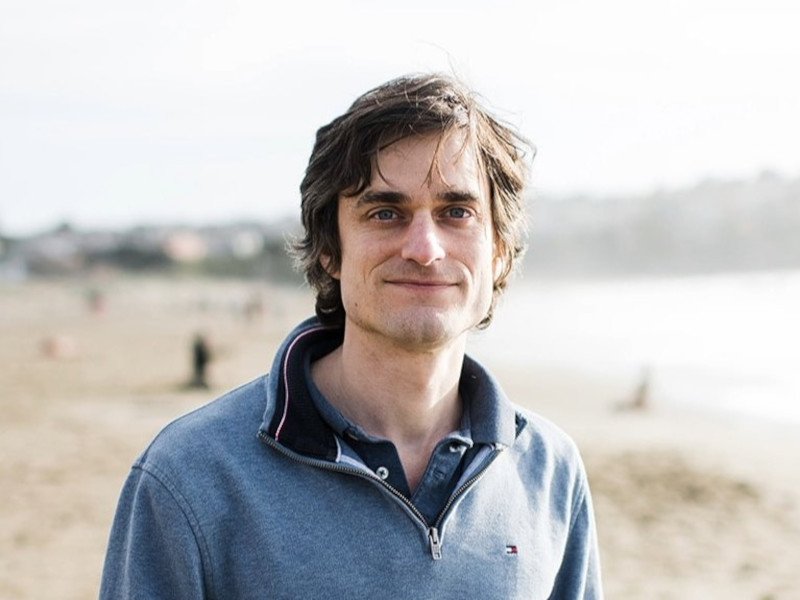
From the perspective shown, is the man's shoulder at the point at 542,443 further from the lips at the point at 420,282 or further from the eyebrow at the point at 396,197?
the eyebrow at the point at 396,197

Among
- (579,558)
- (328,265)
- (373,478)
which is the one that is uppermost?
(328,265)

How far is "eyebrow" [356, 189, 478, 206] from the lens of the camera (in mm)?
1978

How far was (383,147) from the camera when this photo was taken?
6.61ft

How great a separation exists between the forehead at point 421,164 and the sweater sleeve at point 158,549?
0.74 m

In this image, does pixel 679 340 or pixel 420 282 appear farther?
pixel 679 340

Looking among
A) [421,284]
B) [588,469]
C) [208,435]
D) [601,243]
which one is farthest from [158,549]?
[601,243]

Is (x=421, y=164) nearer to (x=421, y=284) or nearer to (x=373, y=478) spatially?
(x=421, y=284)

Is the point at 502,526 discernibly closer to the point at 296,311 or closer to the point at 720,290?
the point at 296,311

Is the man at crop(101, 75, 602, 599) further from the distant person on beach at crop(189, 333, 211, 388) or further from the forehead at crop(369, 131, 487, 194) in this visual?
the distant person on beach at crop(189, 333, 211, 388)

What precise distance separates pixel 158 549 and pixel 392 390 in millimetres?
597

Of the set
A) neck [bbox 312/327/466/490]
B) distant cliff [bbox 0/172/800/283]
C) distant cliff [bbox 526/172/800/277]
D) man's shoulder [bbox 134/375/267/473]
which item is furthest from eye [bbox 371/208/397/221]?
distant cliff [bbox 526/172/800/277]

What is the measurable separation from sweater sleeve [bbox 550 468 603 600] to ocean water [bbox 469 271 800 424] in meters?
4.60

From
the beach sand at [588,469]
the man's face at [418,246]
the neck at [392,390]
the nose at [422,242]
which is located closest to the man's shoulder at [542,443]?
the neck at [392,390]

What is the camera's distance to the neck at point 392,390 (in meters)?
2.07
